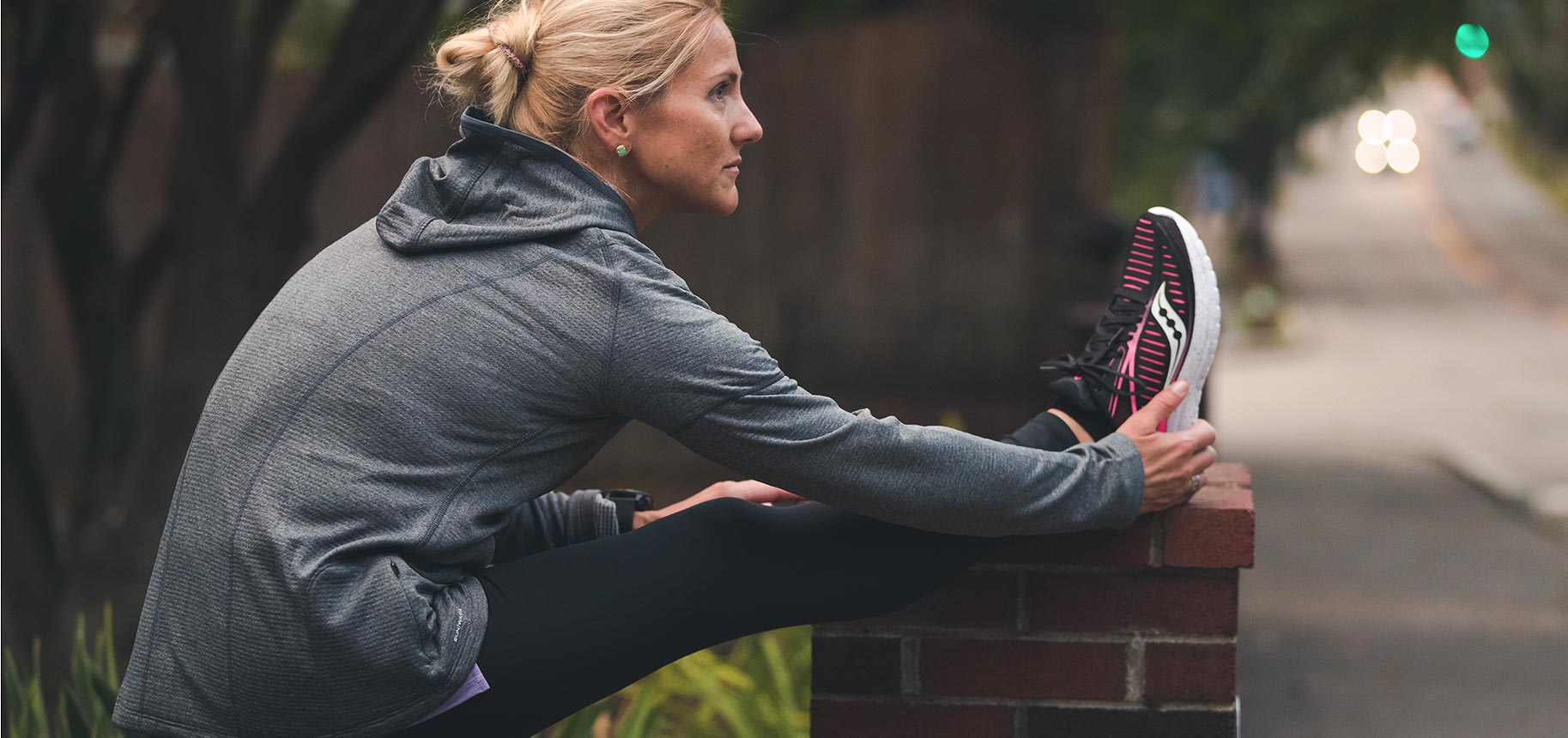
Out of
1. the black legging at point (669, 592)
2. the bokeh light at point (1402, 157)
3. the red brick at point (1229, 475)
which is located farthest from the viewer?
A: the bokeh light at point (1402, 157)

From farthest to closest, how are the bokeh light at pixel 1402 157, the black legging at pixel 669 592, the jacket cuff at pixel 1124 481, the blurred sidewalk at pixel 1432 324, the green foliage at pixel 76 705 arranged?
the bokeh light at pixel 1402 157, the blurred sidewalk at pixel 1432 324, the green foliage at pixel 76 705, the jacket cuff at pixel 1124 481, the black legging at pixel 669 592

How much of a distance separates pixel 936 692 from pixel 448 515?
850mm

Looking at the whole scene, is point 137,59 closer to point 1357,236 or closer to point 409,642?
point 409,642

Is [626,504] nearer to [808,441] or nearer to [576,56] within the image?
[808,441]

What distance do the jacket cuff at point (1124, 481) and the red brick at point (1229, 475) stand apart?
1.30 feet

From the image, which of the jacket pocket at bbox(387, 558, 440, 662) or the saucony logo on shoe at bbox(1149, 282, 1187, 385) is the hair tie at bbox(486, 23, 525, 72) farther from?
the saucony logo on shoe at bbox(1149, 282, 1187, 385)

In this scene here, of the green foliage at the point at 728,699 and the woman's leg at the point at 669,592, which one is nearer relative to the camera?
the woman's leg at the point at 669,592

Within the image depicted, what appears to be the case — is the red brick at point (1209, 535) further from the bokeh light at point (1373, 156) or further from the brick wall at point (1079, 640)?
the bokeh light at point (1373, 156)

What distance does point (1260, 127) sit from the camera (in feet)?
89.3

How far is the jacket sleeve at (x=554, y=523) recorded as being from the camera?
2314mm

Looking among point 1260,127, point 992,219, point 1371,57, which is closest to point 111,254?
point 992,219

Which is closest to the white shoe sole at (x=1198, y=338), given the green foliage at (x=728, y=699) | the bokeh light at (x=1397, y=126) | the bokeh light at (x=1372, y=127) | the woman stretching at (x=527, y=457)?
the woman stretching at (x=527, y=457)

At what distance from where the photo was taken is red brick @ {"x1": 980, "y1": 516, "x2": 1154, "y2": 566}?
2.27m

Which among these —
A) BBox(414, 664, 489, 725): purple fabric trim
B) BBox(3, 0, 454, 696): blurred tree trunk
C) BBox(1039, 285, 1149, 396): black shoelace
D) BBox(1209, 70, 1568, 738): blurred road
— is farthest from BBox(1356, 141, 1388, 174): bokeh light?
BBox(414, 664, 489, 725): purple fabric trim
